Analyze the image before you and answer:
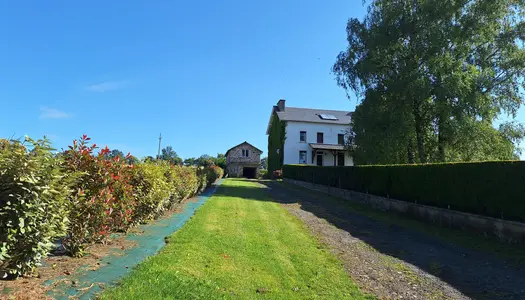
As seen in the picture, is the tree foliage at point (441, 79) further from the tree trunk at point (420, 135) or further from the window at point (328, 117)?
the window at point (328, 117)

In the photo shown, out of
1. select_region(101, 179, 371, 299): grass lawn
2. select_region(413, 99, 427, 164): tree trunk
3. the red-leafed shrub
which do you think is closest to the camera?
select_region(101, 179, 371, 299): grass lawn

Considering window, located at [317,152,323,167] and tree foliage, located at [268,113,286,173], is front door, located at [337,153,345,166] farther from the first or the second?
tree foliage, located at [268,113,286,173]

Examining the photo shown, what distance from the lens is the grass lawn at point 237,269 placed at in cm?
401

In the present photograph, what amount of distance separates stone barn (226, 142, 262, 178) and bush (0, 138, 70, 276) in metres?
48.7

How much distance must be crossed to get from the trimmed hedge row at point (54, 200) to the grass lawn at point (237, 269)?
0.97 meters

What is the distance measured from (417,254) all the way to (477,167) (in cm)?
382

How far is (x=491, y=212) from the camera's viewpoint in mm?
8438

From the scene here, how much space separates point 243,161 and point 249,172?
2343mm

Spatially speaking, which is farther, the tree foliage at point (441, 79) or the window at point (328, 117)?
the window at point (328, 117)

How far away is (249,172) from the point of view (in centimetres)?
5356

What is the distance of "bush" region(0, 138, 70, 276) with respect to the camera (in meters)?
3.25

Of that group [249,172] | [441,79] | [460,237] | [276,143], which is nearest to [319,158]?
[276,143]

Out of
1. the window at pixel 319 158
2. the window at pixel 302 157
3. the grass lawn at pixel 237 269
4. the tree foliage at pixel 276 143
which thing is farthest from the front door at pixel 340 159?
the grass lawn at pixel 237 269

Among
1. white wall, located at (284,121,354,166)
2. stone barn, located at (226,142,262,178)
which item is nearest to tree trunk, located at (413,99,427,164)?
white wall, located at (284,121,354,166)
